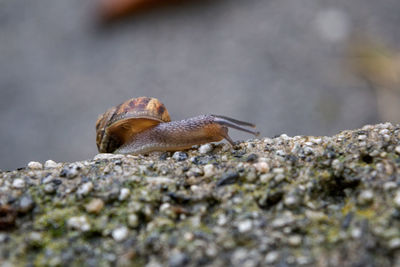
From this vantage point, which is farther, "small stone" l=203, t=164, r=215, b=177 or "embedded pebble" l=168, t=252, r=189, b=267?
"small stone" l=203, t=164, r=215, b=177

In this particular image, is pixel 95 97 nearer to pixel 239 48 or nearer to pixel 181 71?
pixel 181 71

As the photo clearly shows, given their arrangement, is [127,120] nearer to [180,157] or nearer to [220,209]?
[180,157]

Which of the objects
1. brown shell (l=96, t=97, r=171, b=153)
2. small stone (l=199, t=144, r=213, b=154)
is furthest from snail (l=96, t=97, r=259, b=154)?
small stone (l=199, t=144, r=213, b=154)

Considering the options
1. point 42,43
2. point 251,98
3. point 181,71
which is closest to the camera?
point 251,98

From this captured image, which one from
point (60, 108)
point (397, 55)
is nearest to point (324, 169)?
point (397, 55)

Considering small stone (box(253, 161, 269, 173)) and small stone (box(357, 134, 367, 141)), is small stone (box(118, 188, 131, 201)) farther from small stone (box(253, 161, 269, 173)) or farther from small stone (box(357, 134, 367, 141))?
small stone (box(357, 134, 367, 141))

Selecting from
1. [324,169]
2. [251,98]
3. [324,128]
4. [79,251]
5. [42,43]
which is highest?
[42,43]
